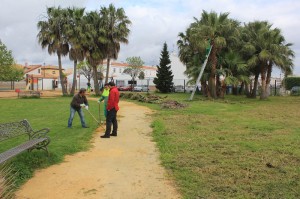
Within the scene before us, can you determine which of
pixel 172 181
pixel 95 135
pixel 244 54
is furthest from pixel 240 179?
pixel 244 54

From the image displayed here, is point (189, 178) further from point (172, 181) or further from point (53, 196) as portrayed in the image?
point (53, 196)

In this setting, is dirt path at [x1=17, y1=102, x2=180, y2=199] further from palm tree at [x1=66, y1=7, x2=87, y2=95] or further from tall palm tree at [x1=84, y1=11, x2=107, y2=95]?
tall palm tree at [x1=84, y1=11, x2=107, y2=95]

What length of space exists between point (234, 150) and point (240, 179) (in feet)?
8.18

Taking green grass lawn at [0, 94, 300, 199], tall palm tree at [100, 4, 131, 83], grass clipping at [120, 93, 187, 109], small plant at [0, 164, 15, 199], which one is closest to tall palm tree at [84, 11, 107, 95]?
tall palm tree at [100, 4, 131, 83]

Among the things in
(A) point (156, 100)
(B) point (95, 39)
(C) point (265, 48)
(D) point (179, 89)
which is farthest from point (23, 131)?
(D) point (179, 89)

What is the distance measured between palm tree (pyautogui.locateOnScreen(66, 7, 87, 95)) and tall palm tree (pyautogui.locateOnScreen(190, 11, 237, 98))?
1231cm

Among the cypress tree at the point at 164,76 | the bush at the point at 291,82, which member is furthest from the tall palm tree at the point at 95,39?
the bush at the point at 291,82

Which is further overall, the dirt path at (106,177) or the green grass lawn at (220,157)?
the green grass lawn at (220,157)

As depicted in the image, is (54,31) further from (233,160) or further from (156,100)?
(233,160)

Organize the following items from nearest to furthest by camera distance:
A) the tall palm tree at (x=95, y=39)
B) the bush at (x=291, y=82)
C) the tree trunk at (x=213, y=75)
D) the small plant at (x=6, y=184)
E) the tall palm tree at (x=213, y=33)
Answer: the small plant at (x=6, y=184) → the tall palm tree at (x=213, y=33) → the tree trunk at (x=213, y=75) → the tall palm tree at (x=95, y=39) → the bush at (x=291, y=82)

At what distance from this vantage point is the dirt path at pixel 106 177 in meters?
5.36

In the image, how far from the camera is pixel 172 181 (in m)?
6.02

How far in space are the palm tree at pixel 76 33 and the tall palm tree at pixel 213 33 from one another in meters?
12.3

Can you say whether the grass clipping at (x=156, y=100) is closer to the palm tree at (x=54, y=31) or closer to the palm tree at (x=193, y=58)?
the palm tree at (x=193, y=58)
